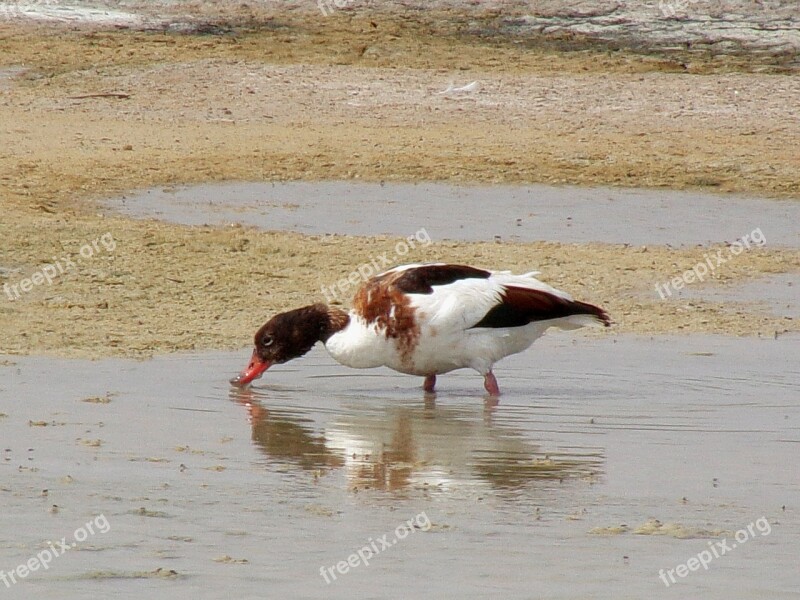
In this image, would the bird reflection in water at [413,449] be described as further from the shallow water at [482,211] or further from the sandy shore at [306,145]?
the shallow water at [482,211]

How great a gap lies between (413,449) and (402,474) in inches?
21.7

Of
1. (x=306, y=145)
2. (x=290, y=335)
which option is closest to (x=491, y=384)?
(x=290, y=335)

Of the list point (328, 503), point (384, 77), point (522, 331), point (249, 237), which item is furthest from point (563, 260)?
point (384, 77)

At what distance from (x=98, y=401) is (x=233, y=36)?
1521 centimetres

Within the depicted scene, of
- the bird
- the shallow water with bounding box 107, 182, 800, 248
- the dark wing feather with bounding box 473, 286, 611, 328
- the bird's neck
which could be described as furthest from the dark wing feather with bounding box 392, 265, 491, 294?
the shallow water with bounding box 107, 182, 800, 248

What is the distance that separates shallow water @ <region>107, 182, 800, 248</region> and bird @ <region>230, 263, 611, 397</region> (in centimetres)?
452

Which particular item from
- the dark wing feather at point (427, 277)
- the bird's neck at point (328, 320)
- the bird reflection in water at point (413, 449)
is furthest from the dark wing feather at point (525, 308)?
the bird's neck at point (328, 320)

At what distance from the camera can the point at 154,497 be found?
258 inches

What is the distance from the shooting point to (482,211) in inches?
600

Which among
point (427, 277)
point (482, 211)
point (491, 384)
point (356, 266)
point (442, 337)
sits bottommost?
point (482, 211)

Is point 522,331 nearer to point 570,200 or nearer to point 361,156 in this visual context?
point 570,200

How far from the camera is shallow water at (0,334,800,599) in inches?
224

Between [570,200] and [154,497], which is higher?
[154,497]

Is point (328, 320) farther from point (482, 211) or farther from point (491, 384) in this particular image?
point (482, 211)
